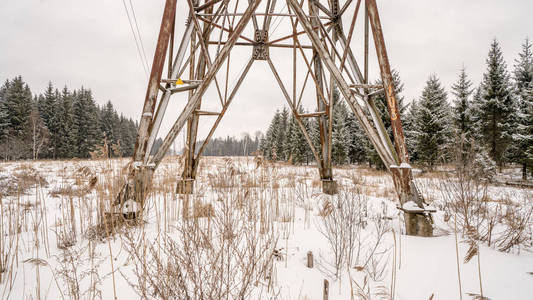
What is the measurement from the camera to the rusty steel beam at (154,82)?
9.89 ft

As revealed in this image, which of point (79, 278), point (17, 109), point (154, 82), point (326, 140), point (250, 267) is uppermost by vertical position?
point (17, 109)

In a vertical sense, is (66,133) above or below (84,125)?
below

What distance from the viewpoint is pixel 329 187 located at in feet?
17.3

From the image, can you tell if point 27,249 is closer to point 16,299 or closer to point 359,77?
point 16,299

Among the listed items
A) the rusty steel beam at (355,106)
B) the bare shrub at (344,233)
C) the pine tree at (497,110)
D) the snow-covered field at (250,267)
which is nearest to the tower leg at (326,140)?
the rusty steel beam at (355,106)


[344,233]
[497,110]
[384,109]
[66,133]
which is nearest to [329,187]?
[344,233]

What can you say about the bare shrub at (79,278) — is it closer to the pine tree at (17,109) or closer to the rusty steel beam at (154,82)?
the rusty steel beam at (154,82)

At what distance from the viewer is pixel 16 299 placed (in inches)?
61.7

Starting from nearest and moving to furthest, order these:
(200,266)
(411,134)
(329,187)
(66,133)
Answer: (200,266) < (329,187) < (411,134) < (66,133)

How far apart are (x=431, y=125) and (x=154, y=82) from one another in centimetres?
2141

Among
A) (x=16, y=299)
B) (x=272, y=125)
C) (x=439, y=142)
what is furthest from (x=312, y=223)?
(x=272, y=125)

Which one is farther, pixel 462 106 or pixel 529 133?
pixel 462 106

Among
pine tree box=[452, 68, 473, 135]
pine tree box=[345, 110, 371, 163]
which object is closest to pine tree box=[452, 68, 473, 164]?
pine tree box=[452, 68, 473, 135]

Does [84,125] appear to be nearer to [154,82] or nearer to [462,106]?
[154,82]
